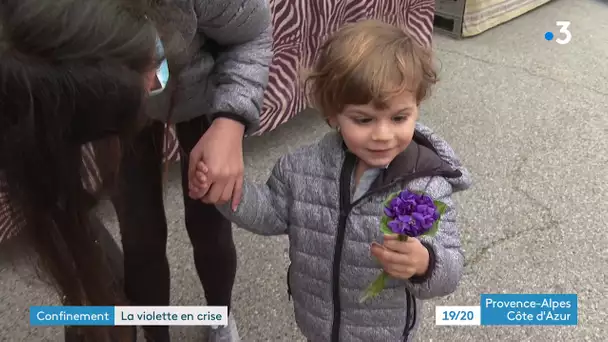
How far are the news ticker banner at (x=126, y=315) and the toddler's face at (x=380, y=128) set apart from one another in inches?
15.6

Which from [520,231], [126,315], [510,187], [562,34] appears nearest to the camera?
[126,315]

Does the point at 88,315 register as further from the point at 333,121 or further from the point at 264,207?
the point at 333,121

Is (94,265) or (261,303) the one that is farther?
(261,303)

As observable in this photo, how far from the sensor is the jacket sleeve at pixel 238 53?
2.55 feet

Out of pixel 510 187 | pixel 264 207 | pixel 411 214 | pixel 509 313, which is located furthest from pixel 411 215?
pixel 510 187

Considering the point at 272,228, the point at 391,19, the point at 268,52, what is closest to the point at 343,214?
the point at 272,228

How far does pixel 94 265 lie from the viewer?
72cm

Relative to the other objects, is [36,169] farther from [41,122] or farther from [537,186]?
[537,186]

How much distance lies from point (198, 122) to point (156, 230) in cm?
19

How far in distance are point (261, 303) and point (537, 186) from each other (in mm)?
806

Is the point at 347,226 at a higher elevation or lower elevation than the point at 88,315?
higher

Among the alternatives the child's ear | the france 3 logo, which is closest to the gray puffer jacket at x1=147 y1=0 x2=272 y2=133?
the child's ear

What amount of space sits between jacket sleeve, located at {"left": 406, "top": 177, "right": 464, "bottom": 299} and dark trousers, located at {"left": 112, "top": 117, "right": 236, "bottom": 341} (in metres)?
0.37

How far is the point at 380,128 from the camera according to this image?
711 millimetres
